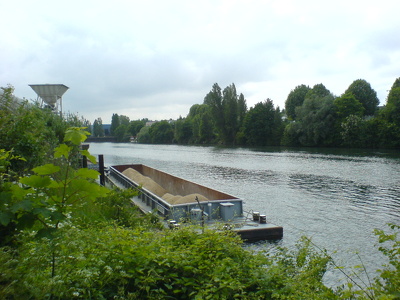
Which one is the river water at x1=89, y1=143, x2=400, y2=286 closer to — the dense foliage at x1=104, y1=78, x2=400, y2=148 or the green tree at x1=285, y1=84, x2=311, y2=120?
the dense foliage at x1=104, y1=78, x2=400, y2=148

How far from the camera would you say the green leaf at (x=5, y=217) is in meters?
2.46

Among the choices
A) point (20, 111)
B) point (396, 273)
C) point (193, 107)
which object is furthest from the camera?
point (193, 107)

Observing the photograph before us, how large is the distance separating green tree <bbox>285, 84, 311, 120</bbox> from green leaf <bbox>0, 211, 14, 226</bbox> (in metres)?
86.8

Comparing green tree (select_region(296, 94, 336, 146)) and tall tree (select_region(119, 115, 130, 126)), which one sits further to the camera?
tall tree (select_region(119, 115, 130, 126))

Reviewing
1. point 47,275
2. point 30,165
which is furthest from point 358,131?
point 47,275

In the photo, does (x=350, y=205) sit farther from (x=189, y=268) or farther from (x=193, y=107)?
(x=193, y=107)

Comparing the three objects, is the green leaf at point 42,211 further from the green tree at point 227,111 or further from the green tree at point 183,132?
the green tree at point 183,132

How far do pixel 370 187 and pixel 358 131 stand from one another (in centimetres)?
3829

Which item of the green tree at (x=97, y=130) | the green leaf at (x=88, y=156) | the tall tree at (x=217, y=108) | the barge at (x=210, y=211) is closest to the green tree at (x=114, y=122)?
the green tree at (x=97, y=130)

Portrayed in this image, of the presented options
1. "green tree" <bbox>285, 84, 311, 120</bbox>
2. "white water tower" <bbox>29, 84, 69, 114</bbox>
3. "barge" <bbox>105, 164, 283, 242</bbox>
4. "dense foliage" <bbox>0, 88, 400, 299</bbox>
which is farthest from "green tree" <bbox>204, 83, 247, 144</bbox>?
"dense foliage" <bbox>0, 88, 400, 299</bbox>

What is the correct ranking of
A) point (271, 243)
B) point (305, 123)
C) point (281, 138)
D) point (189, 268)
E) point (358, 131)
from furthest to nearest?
point (281, 138), point (305, 123), point (358, 131), point (271, 243), point (189, 268)

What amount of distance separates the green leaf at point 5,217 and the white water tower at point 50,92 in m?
22.0

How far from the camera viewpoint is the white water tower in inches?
909

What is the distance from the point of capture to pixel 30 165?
28.3ft
